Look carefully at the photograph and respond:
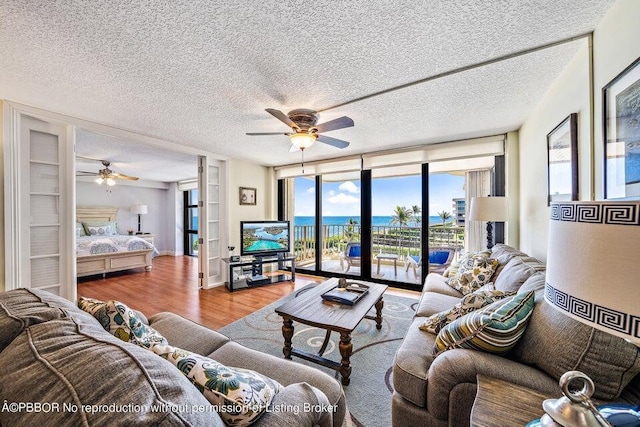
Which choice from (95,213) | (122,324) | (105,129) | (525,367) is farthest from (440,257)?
(95,213)

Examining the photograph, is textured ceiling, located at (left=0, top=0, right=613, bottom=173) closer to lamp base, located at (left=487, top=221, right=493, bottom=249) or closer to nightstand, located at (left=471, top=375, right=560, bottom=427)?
lamp base, located at (left=487, top=221, right=493, bottom=249)

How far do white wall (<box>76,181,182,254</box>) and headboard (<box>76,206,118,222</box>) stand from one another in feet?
0.40

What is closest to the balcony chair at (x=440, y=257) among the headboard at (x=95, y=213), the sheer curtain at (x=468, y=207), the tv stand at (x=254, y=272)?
the sheer curtain at (x=468, y=207)

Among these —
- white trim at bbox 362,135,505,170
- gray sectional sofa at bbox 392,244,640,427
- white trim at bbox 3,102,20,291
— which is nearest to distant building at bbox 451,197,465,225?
white trim at bbox 362,135,505,170

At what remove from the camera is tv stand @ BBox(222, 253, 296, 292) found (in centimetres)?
408

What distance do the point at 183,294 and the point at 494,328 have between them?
13.4 ft

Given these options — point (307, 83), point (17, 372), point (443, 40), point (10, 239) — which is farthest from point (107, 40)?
point (10, 239)

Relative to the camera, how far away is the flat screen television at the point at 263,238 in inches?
173

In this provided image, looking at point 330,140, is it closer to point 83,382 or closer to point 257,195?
point 83,382

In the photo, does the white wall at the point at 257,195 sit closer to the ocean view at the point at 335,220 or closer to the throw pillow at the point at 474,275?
the ocean view at the point at 335,220

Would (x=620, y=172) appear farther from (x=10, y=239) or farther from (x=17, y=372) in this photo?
(x=10, y=239)

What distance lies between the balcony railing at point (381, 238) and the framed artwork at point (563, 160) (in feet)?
8.05

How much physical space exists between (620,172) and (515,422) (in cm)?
131

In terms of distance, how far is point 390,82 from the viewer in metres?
1.95
